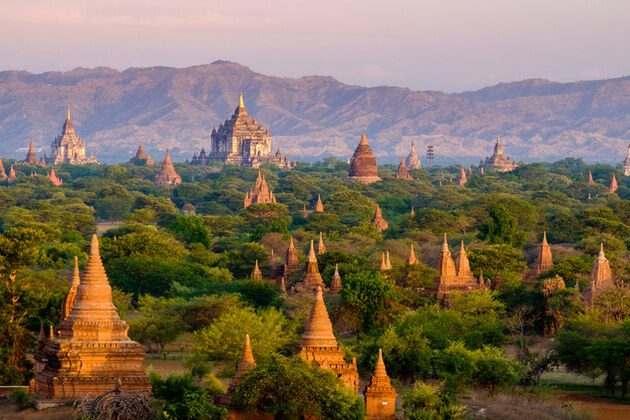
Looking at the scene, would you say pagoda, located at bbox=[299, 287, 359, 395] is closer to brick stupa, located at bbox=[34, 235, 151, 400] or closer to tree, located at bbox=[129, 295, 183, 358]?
brick stupa, located at bbox=[34, 235, 151, 400]

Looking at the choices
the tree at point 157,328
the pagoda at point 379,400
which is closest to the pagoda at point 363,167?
the tree at point 157,328

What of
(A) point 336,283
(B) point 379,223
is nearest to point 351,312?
(A) point 336,283

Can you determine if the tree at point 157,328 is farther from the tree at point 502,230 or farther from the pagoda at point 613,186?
the pagoda at point 613,186

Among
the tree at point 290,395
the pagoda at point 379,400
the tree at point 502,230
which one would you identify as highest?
the tree at point 290,395

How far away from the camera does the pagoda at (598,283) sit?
5769cm

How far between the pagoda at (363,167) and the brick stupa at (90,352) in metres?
147

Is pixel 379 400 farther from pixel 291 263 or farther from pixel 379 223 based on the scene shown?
pixel 379 223

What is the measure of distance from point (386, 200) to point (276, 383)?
12329cm

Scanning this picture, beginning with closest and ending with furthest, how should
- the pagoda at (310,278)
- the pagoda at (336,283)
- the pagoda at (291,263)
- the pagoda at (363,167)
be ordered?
the pagoda at (336,283) < the pagoda at (310,278) < the pagoda at (291,263) < the pagoda at (363,167)

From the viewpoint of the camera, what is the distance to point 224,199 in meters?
161

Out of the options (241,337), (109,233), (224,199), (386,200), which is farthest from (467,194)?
(241,337)

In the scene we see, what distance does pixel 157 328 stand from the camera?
2162 inches

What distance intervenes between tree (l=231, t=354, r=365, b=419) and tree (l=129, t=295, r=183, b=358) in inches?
723

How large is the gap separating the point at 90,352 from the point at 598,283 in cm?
2638
